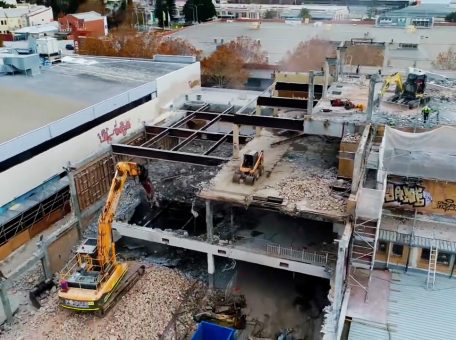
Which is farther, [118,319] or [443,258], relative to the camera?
[118,319]

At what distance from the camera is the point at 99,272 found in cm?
1984

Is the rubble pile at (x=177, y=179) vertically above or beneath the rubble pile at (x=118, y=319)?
above

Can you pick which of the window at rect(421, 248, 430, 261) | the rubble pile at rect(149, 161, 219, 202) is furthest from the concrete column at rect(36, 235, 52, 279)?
the window at rect(421, 248, 430, 261)

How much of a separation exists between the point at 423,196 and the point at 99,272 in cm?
1458

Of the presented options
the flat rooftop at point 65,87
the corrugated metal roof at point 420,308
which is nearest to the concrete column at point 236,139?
the corrugated metal roof at point 420,308

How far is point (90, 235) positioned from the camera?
2548 cm

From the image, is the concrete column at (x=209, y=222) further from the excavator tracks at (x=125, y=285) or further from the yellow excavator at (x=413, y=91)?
the yellow excavator at (x=413, y=91)

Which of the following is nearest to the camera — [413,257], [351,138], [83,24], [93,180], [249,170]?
[413,257]

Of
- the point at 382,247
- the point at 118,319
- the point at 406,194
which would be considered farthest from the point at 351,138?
the point at 118,319

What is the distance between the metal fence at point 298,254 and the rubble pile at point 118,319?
16.1 feet

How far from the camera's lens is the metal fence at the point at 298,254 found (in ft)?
65.0

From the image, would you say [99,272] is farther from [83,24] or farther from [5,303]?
[83,24]

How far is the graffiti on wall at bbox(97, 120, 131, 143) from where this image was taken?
103 feet

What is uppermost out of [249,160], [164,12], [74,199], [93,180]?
[164,12]
